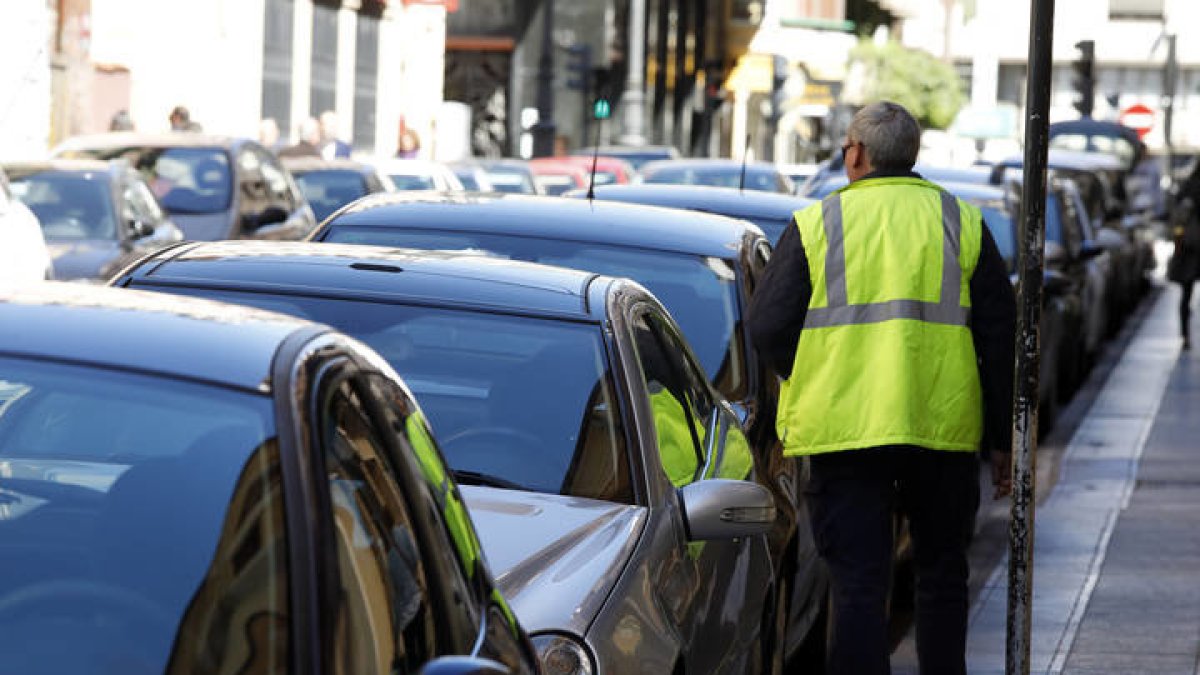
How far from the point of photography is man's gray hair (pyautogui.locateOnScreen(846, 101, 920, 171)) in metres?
7.15

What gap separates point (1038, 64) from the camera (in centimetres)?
752

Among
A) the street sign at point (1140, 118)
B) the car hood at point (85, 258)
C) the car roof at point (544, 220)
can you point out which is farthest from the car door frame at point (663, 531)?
the street sign at point (1140, 118)

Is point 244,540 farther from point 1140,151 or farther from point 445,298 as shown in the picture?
point 1140,151

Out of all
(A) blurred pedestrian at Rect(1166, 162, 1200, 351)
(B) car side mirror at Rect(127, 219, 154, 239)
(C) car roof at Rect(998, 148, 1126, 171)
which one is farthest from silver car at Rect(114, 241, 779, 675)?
(C) car roof at Rect(998, 148, 1126, 171)

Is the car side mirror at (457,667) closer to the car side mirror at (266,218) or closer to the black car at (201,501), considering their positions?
the black car at (201,501)

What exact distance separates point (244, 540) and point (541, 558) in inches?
76.6

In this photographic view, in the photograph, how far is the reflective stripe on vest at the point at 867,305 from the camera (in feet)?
23.0

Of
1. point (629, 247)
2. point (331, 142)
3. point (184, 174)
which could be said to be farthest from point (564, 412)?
point (331, 142)

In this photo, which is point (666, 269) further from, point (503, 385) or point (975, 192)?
point (975, 192)

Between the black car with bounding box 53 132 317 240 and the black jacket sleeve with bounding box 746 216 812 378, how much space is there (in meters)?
13.0

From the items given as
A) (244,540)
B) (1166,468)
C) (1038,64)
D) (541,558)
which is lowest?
(1166,468)

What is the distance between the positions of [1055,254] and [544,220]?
11.6 m

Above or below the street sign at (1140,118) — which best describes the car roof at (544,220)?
above

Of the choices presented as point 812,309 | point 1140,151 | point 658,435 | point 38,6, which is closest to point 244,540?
point 658,435
